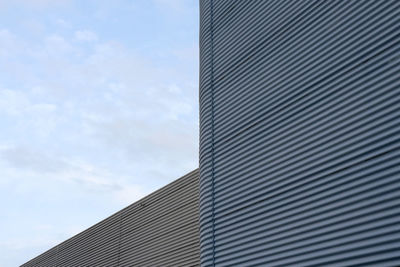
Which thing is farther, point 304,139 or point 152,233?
point 152,233

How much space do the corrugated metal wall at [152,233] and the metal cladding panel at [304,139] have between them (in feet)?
10.5

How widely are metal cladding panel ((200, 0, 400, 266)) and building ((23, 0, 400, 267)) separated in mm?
16

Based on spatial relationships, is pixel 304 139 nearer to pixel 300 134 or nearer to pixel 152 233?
pixel 300 134

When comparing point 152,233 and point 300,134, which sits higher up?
point 152,233

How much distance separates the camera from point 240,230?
720cm

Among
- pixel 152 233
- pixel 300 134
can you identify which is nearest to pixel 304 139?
pixel 300 134

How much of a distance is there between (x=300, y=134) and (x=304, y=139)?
0.13 metres

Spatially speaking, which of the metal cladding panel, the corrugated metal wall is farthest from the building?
the corrugated metal wall

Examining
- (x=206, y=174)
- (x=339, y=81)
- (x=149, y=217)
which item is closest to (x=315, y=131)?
(x=339, y=81)

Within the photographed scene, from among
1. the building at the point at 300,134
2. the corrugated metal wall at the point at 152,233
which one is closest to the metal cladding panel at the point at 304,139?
the building at the point at 300,134

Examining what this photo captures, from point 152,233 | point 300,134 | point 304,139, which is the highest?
point 152,233

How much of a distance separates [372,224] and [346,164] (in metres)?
0.82

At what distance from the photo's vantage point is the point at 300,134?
6.47 m

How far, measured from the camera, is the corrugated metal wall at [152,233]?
37.8ft
